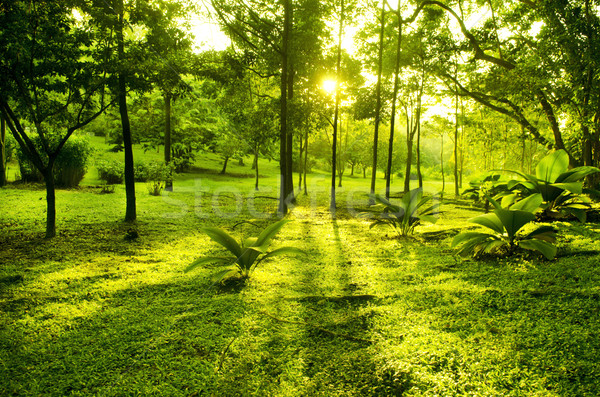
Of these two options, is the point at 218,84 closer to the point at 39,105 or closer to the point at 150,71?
the point at 150,71

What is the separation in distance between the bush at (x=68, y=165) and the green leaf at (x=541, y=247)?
1358cm

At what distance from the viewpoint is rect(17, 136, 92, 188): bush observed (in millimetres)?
11027

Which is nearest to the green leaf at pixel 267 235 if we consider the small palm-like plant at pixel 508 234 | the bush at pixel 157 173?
the small palm-like plant at pixel 508 234

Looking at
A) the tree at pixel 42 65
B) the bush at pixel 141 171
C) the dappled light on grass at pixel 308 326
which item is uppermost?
the tree at pixel 42 65

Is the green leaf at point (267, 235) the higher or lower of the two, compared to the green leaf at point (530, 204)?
lower

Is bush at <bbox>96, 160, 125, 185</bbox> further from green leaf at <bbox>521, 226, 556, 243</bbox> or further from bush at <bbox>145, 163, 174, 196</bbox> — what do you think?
green leaf at <bbox>521, 226, 556, 243</bbox>

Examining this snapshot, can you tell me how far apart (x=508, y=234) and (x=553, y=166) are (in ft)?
8.13

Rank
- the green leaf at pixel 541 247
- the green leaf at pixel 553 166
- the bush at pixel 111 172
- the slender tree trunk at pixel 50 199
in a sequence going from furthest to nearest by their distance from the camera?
1. the bush at pixel 111 172
2. the slender tree trunk at pixel 50 199
3. the green leaf at pixel 553 166
4. the green leaf at pixel 541 247

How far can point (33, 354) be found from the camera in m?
2.19

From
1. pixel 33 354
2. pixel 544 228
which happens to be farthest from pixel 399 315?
pixel 33 354

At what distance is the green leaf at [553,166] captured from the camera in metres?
5.12

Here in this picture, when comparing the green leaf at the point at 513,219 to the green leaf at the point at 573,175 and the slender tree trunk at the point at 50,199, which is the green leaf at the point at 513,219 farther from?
the slender tree trunk at the point at 50,199

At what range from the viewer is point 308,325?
8.23 ft

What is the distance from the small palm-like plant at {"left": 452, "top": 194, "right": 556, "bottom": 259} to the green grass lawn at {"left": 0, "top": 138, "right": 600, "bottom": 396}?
212 millimetres
